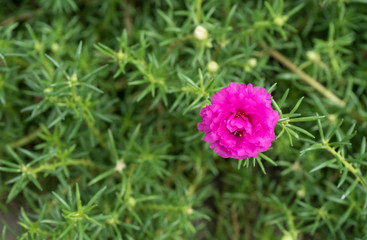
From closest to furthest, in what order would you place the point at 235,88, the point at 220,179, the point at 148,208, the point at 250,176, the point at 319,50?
the point at 235,88, the point at 148,208, the point at 319,50, the point at 250,176, the point at 220,179

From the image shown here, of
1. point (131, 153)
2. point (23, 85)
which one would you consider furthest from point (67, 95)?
point (23, 85)

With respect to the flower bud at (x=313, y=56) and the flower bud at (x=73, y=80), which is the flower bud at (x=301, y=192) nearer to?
the flower bud at (x=313, y=56)

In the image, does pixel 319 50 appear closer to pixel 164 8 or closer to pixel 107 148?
pixel 164 8

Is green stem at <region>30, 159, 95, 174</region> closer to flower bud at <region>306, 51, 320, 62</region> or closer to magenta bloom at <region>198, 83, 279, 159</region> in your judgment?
magenta bloom at <region>198, 83, 279, 159</region>

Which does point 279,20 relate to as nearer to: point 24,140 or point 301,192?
point 301,192

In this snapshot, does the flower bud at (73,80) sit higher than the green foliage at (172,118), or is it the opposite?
the flower bud at (73,80)

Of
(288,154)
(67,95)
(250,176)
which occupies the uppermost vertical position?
(67,95)

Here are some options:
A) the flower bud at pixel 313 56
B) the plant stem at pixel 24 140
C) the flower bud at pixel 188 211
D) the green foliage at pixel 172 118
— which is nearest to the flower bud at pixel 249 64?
the green foliage at pixel 172 118
